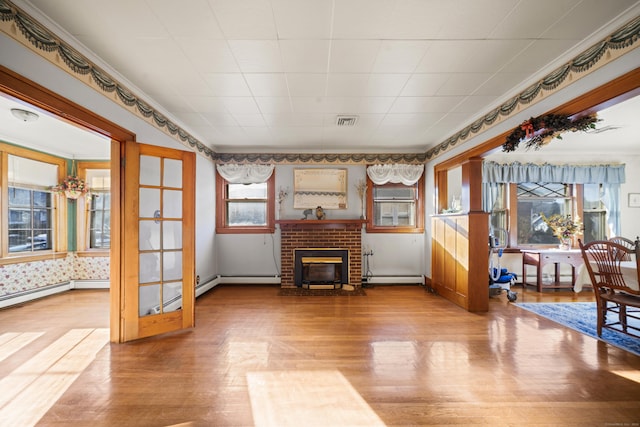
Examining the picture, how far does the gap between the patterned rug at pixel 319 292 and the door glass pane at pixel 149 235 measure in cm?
231

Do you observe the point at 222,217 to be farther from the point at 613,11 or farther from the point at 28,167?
the point at 613,11

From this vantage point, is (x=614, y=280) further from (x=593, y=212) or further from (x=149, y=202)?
(x=149, y=202)

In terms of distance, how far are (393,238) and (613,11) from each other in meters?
4.17

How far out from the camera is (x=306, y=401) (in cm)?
201

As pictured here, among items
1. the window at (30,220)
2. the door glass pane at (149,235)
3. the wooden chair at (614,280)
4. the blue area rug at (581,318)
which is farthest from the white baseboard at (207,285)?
the wooden chair at (614,280)

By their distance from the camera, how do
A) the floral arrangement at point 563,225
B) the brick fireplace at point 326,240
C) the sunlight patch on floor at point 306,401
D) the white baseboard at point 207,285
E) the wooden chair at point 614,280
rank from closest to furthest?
1. the sunlight patch on floor at point 306,401
2. the wooden chair at point 614,280
3. the white baseboard at point 207,285
4. the floral arrangement at point 563,225
5. the brick fireplace at point 326,240

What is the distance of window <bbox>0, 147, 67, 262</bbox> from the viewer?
4.36 meters

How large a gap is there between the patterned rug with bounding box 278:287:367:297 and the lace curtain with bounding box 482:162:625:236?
A: 3004 mm

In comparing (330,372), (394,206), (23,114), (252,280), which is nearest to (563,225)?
(394,206)

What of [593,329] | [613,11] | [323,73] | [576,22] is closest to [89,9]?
[323,73]

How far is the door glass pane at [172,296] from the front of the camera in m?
3.16

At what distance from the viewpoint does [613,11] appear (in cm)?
189

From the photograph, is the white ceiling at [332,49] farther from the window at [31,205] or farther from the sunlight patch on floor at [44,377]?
the window at [31,205]

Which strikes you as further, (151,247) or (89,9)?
(151,247)
